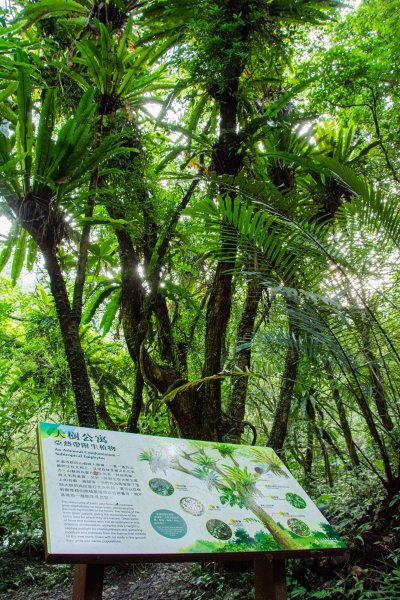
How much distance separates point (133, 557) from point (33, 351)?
3.39 m

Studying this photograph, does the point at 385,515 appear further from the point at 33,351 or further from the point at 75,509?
the point at 33,351

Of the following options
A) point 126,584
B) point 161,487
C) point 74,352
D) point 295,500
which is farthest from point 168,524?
point 126,584

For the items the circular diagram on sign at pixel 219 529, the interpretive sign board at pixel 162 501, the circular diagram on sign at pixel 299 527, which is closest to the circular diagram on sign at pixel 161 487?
the interpretive sign board at pixel 162 501

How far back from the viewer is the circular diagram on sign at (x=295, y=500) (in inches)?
78.7

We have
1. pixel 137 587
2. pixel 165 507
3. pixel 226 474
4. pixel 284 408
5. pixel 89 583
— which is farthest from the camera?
pixel 284 408

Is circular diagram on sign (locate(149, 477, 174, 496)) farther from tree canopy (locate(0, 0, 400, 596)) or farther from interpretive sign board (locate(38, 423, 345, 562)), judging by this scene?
tree canopy (locate(0, 0, 400, 596))

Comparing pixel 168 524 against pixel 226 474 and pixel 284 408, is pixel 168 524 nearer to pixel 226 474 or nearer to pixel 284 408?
pixel 226 474

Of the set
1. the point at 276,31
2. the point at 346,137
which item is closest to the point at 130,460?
the point at 276,31

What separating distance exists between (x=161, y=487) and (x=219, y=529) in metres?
0.26

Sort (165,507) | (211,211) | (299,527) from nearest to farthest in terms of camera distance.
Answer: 1. (165,507)
2. (299,527)
3. (211,211)

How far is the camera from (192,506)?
5.58 feet

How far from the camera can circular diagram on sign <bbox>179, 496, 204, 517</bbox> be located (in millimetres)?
1671

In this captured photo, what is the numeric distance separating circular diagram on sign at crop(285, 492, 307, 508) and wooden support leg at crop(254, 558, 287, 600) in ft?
0.78

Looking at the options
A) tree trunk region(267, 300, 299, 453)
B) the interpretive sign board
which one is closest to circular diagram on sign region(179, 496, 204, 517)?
the interpretive sign board
